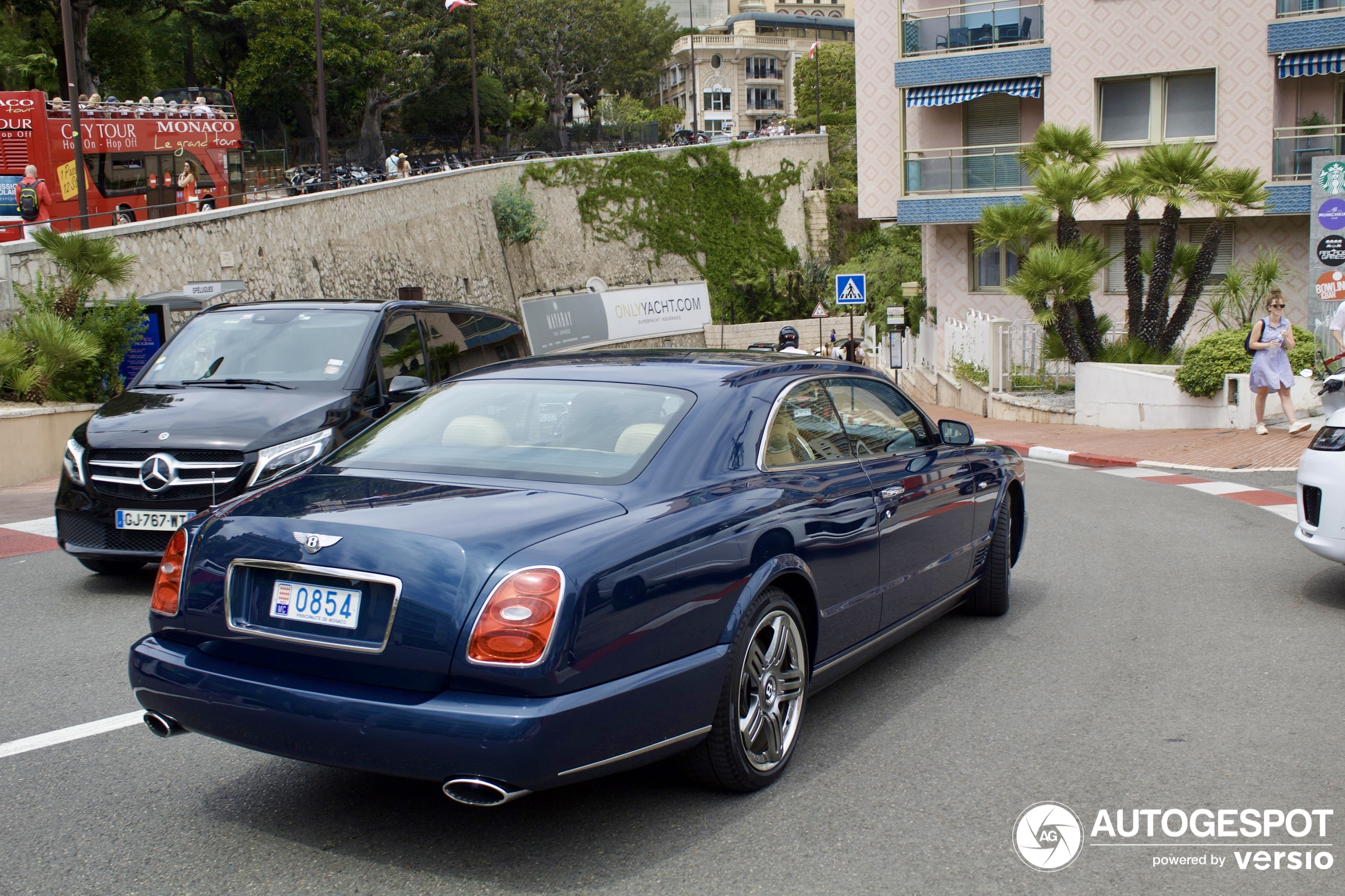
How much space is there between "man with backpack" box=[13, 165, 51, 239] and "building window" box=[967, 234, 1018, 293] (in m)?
21.4

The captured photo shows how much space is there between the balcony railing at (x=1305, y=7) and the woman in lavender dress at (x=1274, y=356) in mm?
14150

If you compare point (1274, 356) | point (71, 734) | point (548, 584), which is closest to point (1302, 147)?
point (1274, 356)

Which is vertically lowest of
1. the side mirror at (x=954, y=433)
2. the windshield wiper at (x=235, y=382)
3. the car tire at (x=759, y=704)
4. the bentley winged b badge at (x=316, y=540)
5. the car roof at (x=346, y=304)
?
the car tire at (x=759, y=704)

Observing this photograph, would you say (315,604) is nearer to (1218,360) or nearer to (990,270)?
(1218,360)

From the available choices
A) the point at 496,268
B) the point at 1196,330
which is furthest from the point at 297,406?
the point at 496,268

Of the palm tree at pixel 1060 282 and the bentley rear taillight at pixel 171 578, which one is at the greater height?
the palm tree at pixel 1060 282

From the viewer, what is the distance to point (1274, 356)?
49.6 ft

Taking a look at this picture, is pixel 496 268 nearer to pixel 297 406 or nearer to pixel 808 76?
pixel 297 406

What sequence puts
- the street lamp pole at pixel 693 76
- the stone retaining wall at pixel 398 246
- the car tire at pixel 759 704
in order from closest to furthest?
the car tire at pixel 759 704 → the stone retaining wall at pixel 398 246 → the street lamp pole at pixel 693 76

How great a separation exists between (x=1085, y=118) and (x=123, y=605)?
26.7m

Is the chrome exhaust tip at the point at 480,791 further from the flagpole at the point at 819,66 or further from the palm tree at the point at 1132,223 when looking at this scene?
the flagpole at the point at 819,66

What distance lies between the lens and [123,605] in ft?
23.2

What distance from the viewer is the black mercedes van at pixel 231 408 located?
7.18 metres

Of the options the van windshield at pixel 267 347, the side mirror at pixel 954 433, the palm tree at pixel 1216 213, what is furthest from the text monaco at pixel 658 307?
the side mirror at pixel 954 433
